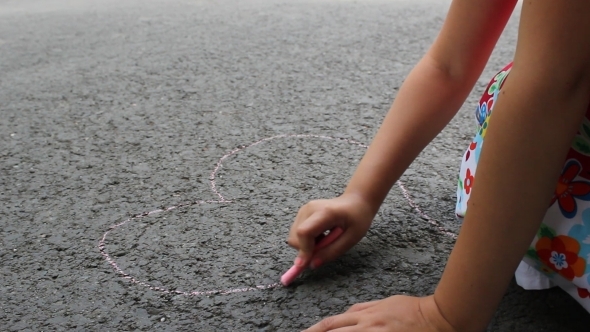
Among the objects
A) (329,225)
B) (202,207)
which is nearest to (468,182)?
(329,225)

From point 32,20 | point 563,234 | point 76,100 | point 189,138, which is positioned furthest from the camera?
point 32,20

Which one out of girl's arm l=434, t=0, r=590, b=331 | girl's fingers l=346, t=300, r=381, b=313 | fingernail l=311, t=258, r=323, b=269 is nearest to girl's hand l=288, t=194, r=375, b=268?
fingernail l=311, t=258, r=323, b=269

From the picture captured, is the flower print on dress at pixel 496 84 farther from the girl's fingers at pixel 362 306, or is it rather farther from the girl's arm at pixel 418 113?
the girl's fingers at pixel 362 306

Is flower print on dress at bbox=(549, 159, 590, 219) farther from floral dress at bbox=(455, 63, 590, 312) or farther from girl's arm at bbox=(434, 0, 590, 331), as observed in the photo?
girl's arm at bbox=(434, 0, 590, 331)

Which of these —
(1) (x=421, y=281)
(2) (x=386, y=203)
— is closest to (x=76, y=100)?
(2) (x=386, y=203)

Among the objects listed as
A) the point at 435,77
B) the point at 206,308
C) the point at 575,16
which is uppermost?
the point at 575,16

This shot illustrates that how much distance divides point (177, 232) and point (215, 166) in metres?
0.23

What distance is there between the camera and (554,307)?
31.8 inches

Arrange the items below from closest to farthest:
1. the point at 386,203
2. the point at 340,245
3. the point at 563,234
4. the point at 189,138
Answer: the point at 563,234 → the point at 340,245 → the point at 386,203 → the point at 189,138

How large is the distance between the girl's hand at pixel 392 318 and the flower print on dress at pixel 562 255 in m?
0.16

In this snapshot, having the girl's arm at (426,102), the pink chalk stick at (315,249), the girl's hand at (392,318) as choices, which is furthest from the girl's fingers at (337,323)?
the girl's arm at (426,102)

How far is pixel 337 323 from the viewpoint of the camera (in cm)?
74

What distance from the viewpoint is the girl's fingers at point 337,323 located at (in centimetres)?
73

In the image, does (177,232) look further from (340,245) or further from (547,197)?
(547,197)
